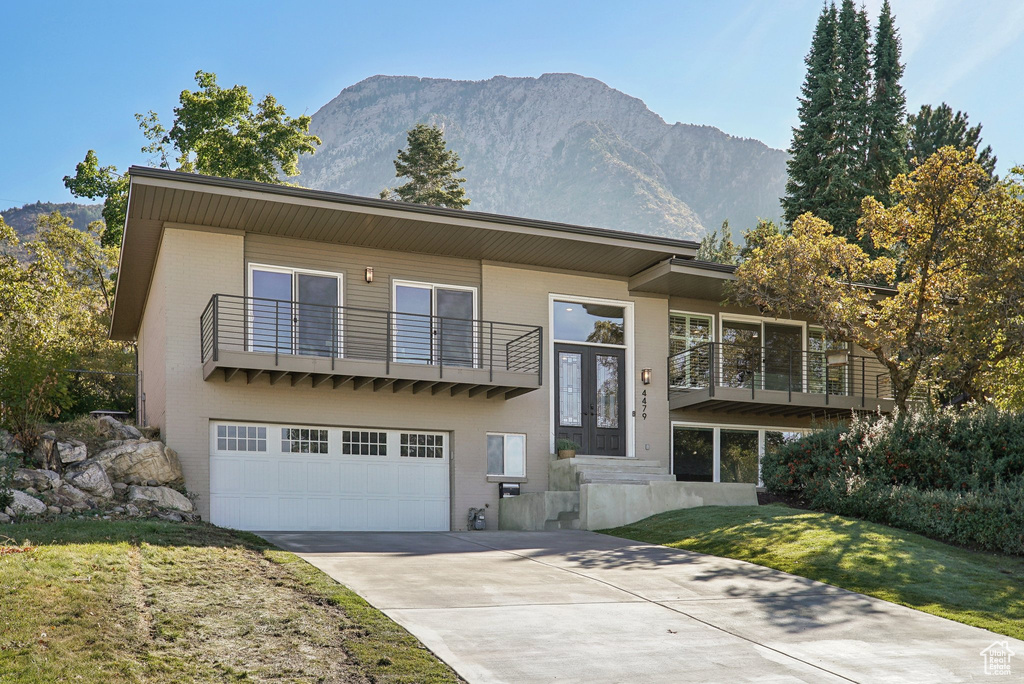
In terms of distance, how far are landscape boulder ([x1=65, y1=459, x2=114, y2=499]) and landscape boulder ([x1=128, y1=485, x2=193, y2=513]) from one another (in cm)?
36

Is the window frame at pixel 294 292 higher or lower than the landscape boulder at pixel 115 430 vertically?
higher

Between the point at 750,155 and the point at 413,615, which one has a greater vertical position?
the point at 750,155

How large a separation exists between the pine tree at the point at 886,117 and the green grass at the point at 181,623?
30337 millimetres

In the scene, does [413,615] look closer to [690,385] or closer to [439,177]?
[690,385]

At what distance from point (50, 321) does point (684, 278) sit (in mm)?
19302

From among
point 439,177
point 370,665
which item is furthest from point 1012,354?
point 439,177

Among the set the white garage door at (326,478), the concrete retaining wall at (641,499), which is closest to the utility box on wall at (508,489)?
the white garage door at (326,478)

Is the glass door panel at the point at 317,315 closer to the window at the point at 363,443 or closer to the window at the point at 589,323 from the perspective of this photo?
the window at the point at 363,443

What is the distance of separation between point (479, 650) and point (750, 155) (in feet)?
525

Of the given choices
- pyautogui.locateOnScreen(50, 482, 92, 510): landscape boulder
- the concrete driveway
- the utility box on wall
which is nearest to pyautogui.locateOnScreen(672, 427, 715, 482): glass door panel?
the utility box on wall

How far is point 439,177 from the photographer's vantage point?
4953 cm

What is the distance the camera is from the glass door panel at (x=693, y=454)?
69.8 ft

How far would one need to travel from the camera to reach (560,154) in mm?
161875

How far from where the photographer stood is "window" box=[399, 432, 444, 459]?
18.5m
